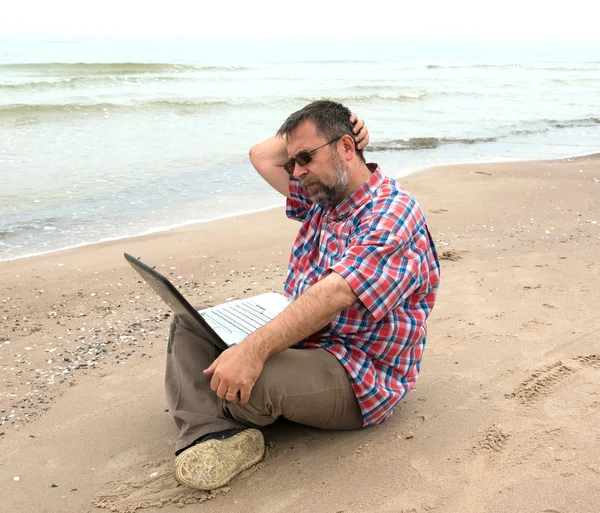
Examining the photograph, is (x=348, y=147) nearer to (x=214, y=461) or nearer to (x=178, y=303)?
(x=178, y=303)

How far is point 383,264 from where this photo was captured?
282cm

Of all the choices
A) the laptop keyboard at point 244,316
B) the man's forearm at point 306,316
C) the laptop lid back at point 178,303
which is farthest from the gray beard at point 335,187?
the laptop lid back at point 178,303

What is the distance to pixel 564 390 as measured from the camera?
138 inches

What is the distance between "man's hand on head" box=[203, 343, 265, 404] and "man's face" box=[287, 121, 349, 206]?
77 cm

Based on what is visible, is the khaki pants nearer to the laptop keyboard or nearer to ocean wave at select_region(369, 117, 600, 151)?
the laptop keyboard

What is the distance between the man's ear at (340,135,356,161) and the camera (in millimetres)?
3137

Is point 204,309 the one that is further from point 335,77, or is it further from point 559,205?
point 335,77

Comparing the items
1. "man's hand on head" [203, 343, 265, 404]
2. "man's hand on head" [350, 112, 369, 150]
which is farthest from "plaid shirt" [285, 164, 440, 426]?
"man's hand on head" [203, 343, 265, 404]

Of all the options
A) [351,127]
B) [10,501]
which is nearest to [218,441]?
[10,501]

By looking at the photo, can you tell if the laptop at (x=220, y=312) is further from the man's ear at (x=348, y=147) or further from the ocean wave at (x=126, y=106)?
the ocean wave at (x=126, y=106)

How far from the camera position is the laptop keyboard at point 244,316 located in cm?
328

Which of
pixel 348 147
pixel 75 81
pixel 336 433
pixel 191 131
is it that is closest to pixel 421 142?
pixel 191 131

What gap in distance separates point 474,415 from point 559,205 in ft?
16.4

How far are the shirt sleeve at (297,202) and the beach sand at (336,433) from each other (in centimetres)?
98
